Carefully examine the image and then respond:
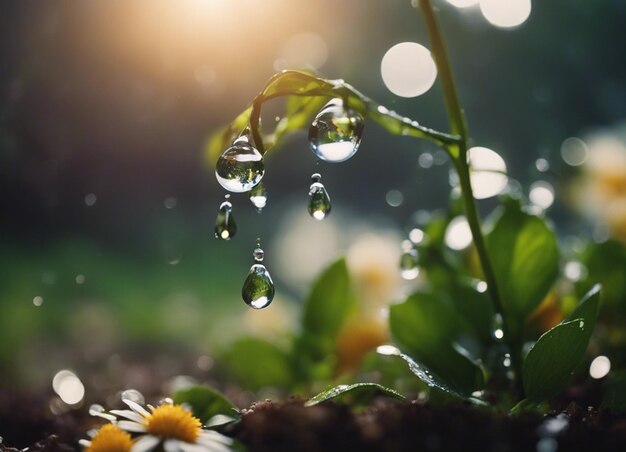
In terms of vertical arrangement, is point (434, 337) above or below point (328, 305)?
below

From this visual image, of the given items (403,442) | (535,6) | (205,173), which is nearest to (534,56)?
(535,6)

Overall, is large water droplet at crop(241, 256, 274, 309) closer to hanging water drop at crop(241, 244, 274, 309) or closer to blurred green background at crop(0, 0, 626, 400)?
hanging water drop at crop(241, 244, 274, 309)

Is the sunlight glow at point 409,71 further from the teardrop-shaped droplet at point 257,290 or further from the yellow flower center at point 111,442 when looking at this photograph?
the yellow flower center at point 111,442

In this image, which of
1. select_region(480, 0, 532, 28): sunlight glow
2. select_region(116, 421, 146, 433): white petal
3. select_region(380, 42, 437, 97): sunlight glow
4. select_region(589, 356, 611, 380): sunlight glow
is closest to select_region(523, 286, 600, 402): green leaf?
select_region(589, 356, 611, 380): sunlight glow

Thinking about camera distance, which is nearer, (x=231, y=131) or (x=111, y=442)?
(x=111, y=442)

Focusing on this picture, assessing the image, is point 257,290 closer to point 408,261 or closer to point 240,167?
point 240,167

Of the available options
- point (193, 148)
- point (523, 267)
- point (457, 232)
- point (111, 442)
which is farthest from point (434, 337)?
point (193, 148)

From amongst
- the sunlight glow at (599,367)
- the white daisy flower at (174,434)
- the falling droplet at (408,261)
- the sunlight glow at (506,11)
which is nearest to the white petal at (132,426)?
the white daisy flower at (174,434)
